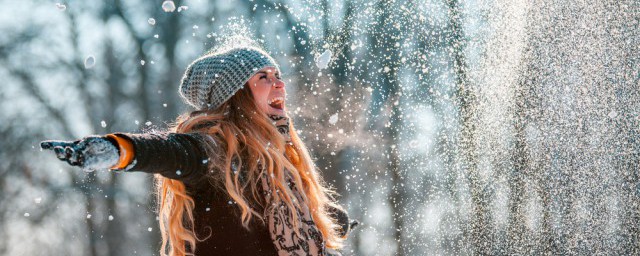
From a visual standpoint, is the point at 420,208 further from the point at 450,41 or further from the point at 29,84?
the point at 29,84

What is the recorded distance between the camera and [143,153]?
194cm

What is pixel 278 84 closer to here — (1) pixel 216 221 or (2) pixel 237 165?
(2) pixel 237 165

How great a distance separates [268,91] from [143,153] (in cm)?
108

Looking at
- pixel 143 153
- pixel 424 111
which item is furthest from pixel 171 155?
pixel 424 111

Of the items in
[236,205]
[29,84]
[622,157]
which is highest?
[622,157]

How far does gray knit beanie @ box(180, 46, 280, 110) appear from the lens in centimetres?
287

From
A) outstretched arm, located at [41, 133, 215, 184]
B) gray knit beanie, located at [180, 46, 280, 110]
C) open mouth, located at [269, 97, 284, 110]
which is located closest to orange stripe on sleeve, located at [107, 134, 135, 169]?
outstretched arm, located at [41, 133, 215, 184]

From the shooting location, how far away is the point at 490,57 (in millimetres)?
13273

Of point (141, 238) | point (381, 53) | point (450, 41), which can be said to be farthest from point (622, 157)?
point (141, 238)

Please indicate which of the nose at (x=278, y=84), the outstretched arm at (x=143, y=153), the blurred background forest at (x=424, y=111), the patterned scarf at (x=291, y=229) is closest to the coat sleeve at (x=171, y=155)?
the outstretched arm at (x=143, y=153)

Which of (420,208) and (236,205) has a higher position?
(420,208)

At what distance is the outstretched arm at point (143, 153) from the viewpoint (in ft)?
5.65

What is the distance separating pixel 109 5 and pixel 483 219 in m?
8.75

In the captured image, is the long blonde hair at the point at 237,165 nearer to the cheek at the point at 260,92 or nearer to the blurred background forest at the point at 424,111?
the cheek at the point at 260,92
